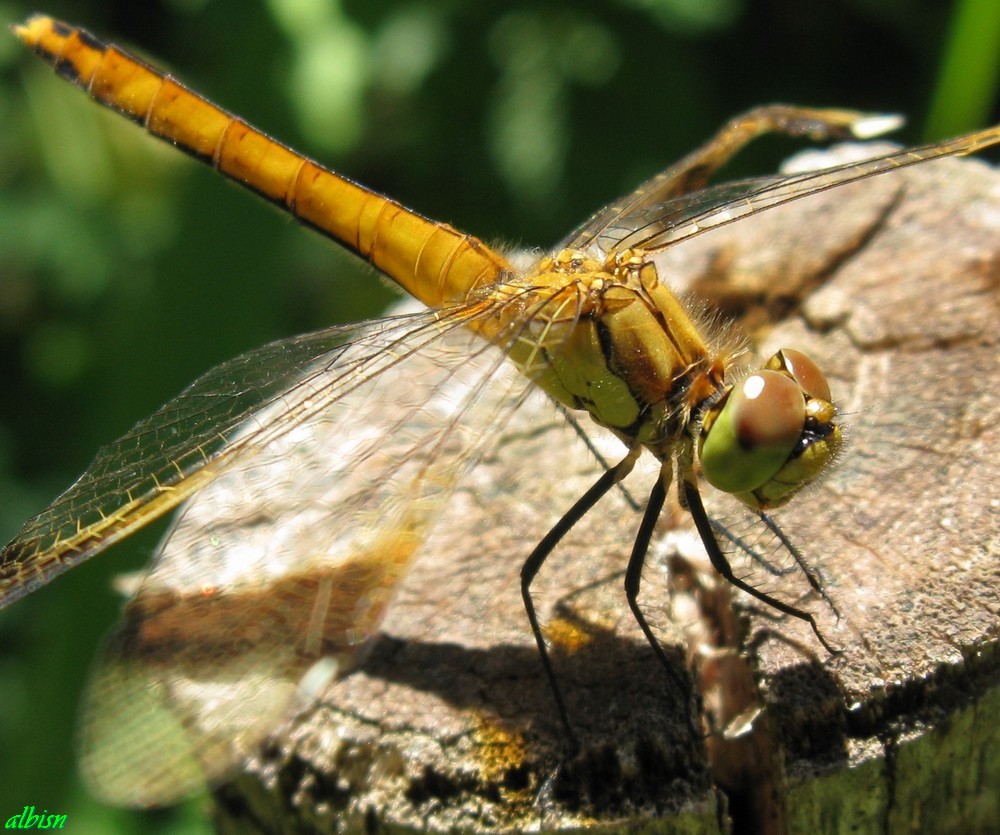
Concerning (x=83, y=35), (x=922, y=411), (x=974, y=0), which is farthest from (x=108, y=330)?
(x=974, y=0)

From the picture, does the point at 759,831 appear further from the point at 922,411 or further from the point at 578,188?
the point at 578,188

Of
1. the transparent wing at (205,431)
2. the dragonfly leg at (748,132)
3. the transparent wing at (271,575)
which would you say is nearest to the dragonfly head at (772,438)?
the transparent wing at (271,575)

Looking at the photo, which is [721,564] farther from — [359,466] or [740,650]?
[359,466]

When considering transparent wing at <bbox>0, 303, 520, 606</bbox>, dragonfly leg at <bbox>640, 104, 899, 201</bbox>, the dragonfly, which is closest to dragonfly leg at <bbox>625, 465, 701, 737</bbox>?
the dragonfly

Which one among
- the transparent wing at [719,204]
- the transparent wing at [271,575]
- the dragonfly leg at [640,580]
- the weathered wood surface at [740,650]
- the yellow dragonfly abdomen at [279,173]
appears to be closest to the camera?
the weathered wood surface at [740,650]

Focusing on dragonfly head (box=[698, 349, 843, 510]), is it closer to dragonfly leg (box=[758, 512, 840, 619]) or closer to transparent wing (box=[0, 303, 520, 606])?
dragonfly leg (box=[758, 512, 840, 619])

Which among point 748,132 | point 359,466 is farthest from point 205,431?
point 748,132

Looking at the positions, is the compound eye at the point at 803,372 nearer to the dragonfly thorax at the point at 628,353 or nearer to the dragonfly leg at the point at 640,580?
the dragonfly thorax at the point at 628,353
